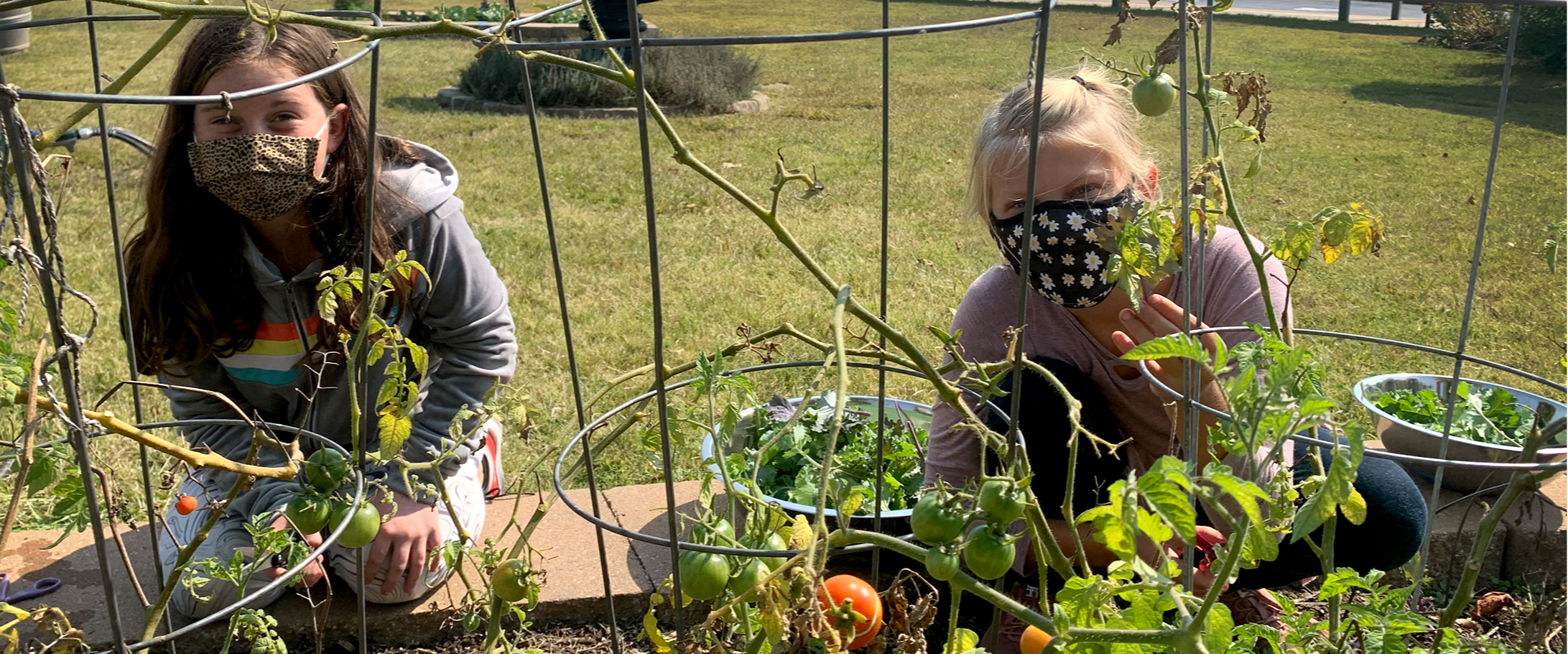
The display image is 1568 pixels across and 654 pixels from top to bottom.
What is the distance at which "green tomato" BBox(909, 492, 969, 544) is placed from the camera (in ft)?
2.64

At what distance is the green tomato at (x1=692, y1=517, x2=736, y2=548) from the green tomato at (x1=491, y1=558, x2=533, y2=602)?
17 centimetres

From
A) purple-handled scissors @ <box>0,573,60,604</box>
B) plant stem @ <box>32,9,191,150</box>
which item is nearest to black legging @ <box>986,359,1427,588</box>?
plant stem @ <box>32,9,191,150</box>

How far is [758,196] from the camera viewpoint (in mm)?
4363

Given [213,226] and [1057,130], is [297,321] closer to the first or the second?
[213,226]

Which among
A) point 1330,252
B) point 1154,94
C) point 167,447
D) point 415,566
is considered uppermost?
point 1154,94

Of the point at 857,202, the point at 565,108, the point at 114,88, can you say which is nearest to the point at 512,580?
the point at 114,88

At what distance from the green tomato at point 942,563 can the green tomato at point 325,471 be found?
1.69 feet

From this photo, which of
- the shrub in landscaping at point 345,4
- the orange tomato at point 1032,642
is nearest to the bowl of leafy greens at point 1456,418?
the orange tomato at point 1032,642

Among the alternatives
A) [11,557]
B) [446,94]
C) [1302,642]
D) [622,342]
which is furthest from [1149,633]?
[446,94]

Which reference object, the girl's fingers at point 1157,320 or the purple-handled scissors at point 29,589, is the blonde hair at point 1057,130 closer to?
the girl's fingers at point 1157,320

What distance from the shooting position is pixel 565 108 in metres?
6.41

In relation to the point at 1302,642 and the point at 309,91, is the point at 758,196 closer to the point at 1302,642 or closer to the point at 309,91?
the point at 309,91

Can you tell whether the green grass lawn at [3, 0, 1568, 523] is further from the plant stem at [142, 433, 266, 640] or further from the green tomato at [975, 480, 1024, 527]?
the green tomato at [975, 480, 1024, 527]

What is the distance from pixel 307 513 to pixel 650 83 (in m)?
5.76
